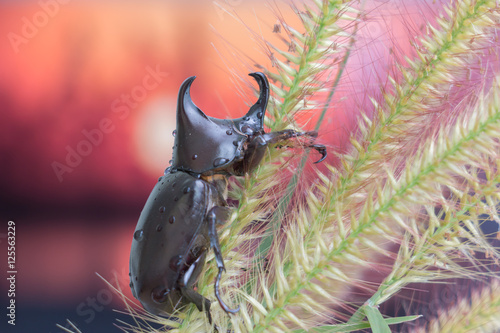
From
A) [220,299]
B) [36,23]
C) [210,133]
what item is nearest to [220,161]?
[210,133]

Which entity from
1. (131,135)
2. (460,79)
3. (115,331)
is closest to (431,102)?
(460,79)

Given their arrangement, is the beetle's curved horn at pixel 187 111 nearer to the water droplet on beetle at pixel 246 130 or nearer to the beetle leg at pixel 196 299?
the water droplet on beetle at pixel 246 130

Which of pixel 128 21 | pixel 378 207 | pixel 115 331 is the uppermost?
pixel 128 21

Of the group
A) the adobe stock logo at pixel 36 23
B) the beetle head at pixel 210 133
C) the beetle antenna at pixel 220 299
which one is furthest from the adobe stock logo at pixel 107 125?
the beetle antenna at pixel 220 299

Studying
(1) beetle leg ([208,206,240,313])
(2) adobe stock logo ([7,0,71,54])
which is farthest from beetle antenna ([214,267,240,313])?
(2) adobe stock logo ([7,0,71,54])

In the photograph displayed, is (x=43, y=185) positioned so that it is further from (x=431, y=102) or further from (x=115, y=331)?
(x=431, y=102)

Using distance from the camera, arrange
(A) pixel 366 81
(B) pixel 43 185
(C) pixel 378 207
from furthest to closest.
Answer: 1. (B) pixel 43 185
2. (A) pixel 366 81
3. (C) pixel 378 207
